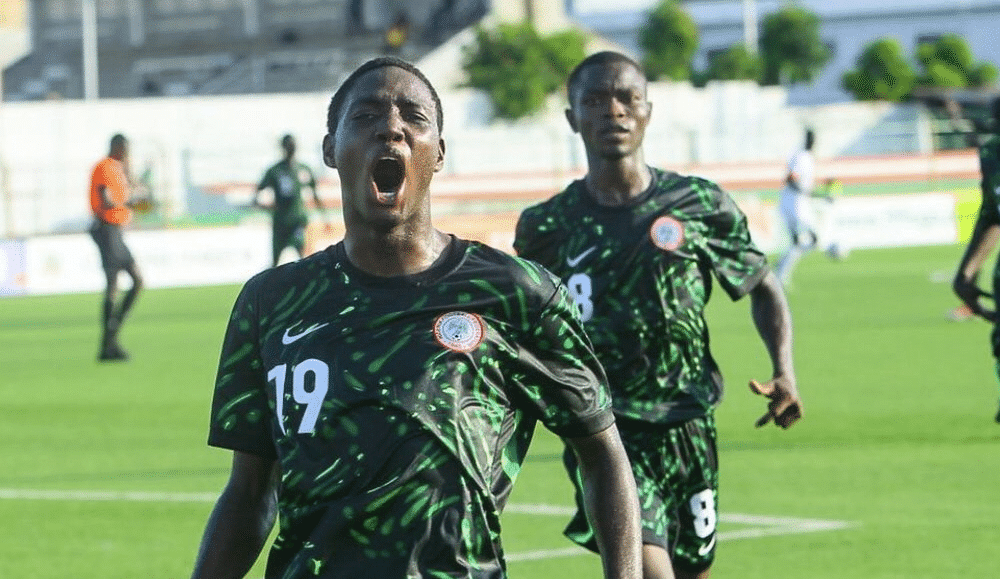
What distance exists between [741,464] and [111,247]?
10555 millimetres

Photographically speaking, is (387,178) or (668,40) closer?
(387,178)

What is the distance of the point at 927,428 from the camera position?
48.0ft

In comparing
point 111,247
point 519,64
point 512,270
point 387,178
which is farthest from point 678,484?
point 519,64

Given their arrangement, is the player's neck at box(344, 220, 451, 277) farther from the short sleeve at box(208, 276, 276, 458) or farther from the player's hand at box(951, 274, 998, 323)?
the player's hand at box(951, 274, 998, 323)

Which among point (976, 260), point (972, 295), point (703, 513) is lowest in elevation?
point (703, 513)

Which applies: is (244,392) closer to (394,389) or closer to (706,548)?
(394,389)

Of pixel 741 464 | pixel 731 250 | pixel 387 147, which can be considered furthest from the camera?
pixel 741 464

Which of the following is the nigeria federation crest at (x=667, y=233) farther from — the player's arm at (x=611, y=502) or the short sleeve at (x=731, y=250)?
the player's arm at (x=611, y=502)

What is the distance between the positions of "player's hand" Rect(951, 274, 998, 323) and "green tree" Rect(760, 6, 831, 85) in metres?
66.1

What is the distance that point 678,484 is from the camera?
7461 mm

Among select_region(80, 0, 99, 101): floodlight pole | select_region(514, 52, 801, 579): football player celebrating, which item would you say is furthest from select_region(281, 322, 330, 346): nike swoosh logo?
select_region(80, 0, 99, 101): floodlight pole

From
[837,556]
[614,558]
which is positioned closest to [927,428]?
[837,556]

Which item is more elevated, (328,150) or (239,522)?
(328,150)

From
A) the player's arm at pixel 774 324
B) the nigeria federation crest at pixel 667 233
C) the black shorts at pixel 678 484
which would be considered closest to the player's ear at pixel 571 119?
the nigeria federation crest at pixel 667 233
